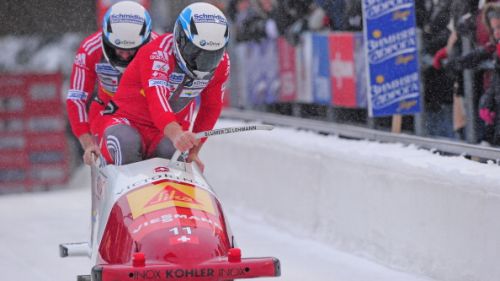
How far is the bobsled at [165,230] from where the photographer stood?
14.4ft

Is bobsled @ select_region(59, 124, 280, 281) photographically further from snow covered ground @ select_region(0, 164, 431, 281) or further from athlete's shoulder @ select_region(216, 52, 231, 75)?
snow covered ground @ select_region(0, 164, 431, 281)

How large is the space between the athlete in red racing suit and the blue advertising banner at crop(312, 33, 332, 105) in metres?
2.50

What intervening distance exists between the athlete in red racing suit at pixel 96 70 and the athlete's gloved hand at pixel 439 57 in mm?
1952

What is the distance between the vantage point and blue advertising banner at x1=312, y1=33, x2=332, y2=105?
Answer: 28.5 feet

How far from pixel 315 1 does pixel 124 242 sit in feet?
14.8

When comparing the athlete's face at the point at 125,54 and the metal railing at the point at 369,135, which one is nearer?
the metal railing at the point at 369,135

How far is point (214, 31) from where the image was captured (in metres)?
4.96

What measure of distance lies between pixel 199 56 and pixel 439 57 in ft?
8.31

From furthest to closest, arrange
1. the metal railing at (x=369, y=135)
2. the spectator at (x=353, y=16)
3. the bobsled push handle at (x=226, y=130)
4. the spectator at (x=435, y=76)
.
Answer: the spectator at (x=353, y=16), the spectator at (x=435, y=76), the metal railing at (x=369, y=135), the bobsled push handle at (x=226, y=130)

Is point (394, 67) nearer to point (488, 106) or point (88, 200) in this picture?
point (488, 106)

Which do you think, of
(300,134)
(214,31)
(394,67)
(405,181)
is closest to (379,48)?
(394,67)

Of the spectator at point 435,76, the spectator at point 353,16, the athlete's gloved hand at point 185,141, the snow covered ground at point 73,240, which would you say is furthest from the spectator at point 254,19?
the athlete's gloved hand at point 185,141

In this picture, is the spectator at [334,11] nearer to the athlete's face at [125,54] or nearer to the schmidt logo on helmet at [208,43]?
the athlete's face at [125,54]

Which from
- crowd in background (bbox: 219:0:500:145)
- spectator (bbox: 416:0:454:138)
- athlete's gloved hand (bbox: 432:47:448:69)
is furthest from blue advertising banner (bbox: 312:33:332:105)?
athlete's gloved hand (bbox: 432:47:448:69)
